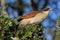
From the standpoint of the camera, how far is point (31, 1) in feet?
6.79

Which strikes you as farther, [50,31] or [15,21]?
[50,31]

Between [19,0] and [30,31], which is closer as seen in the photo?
[30,31]

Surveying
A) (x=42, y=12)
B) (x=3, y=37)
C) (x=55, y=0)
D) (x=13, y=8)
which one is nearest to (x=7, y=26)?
(x=3, y=37)

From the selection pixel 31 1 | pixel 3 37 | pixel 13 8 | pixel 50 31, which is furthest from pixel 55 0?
pixel 3 37

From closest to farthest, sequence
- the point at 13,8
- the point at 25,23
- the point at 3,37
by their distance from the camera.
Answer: the point at 3,37 < the point at 25,23 < the point at 13,8

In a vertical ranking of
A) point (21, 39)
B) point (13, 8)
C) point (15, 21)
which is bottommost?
point (21, 39)

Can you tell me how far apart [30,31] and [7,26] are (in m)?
0.13

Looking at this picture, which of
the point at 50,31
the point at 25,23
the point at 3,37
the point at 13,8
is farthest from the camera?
the point at 13,8

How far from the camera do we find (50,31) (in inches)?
54.3

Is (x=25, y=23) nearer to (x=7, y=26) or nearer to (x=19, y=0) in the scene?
(x=7, y=26)

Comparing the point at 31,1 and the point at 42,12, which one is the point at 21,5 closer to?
the point at 31,1

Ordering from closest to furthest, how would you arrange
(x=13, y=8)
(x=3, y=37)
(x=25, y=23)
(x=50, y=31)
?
(x=3, y=37)
(x=25, y=23)
(x=50, y=31)
(x=13, y=8)

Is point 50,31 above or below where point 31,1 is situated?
below

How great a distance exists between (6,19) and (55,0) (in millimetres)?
1126
